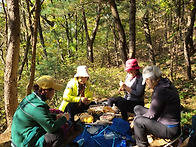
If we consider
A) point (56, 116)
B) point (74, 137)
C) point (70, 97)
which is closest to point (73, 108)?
point (70, 97)

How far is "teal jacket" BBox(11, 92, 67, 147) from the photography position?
1.82m

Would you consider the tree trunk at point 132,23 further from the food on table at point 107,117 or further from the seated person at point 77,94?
the food on table at point 107,117

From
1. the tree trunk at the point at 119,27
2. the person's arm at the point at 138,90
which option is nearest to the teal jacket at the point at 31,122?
the person's arm at the point at 138,90

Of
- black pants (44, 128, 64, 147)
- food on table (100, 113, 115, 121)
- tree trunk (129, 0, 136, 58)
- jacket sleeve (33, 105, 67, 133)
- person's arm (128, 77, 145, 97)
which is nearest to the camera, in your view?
jacket sleeve (33, 105, 67, 133)

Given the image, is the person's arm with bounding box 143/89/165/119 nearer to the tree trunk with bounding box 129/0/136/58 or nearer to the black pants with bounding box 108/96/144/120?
the black pants with bounding box 108/96/144/120

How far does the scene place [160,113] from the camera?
221 cm

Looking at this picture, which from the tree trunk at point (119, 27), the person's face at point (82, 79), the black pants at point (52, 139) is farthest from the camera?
the tree trunk at point (119, 27)

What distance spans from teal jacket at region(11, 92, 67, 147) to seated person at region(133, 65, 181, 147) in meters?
1.39

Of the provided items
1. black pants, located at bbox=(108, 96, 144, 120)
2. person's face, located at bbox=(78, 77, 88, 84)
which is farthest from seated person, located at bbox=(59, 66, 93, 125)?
black pants, located at bbox=(108, 96, 144, 120)

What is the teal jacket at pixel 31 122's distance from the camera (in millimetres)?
1822

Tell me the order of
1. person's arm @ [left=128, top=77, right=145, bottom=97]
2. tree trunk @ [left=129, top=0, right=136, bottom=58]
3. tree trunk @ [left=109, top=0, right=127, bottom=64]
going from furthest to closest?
tree trunk @ [left=109, top=0, right=127, bottom=64] → tree trunk @ [left=129, top=0, right=136, bottom=58] → person's arm @ [left=128, top=77, right=145, bottom=97]

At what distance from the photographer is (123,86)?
3076 mm

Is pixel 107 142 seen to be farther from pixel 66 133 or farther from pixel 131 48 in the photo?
pixel 131 48

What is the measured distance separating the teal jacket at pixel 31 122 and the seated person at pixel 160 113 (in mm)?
1389
